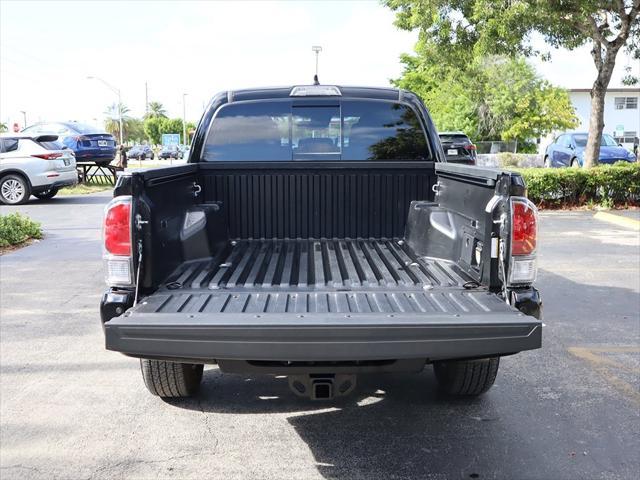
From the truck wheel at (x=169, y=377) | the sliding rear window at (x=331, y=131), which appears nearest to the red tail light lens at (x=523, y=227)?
the sliding rear window at (x=331, y=131)

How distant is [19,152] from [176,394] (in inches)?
571

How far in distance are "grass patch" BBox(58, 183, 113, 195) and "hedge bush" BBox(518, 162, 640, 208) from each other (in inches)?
540

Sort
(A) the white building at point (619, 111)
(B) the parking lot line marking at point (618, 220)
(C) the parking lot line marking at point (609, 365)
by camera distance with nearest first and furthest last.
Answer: (C) the parking lot line marking at point (609, 365), (B) the parking lot line marking at point (618, 220), (A) the white building at point (619, 111)

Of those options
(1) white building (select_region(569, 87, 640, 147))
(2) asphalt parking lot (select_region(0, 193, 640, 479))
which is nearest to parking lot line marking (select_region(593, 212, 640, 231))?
(2) asphalt parking lot (select_region(0, 193, 640, 479))

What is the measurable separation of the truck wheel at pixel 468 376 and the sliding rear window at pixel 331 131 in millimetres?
1842

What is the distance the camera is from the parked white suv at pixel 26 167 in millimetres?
16469

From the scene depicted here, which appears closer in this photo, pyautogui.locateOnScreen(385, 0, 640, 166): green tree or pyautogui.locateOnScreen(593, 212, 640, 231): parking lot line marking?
pyautogui.locateOnScreen(593, 212, 640, 231): parking lot line marking

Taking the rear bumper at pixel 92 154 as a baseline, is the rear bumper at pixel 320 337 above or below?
below

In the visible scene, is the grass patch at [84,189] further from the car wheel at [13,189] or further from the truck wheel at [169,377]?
the truck wheel at [169,377]

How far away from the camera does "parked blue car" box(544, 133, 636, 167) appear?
23.7 meters

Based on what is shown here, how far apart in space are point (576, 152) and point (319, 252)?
2199 centimetres

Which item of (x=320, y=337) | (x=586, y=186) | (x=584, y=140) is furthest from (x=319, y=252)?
(x=584, y=140)

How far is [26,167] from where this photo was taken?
16.5 meters

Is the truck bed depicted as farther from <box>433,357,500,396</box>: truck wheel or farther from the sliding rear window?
the sliding rear window
